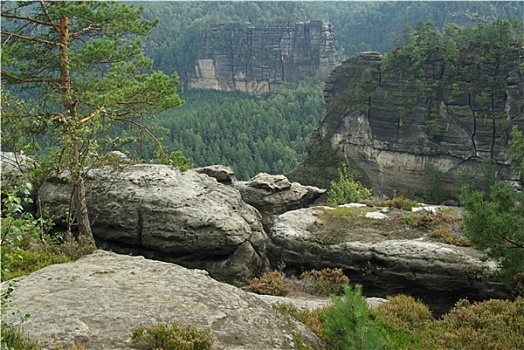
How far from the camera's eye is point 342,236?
18.8 meters

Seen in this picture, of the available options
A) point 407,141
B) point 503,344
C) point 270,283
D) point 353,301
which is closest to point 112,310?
point 353,301

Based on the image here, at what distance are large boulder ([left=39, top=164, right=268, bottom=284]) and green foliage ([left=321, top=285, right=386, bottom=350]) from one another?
10.0m

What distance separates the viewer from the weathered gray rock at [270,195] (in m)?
25.9

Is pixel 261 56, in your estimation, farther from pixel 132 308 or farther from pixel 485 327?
pixel 132 308

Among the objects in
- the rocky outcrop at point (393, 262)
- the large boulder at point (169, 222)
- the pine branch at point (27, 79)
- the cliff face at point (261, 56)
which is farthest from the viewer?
the cliff face at point (261, 56)

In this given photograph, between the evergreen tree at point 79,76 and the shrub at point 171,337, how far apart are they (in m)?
9.42

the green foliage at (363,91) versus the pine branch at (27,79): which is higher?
the pine branch at (27,79)

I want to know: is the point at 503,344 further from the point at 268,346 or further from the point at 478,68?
the point at 478,68

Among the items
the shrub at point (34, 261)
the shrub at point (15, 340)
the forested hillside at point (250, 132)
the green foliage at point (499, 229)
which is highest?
the shrub at point (15, 340)

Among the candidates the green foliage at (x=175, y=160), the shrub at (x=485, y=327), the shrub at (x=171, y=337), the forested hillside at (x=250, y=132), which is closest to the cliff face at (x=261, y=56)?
the forested hillside at (x=250, y=132)

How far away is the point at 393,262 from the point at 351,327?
9.52m

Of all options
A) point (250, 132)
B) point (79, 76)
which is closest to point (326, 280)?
point (79, 76)

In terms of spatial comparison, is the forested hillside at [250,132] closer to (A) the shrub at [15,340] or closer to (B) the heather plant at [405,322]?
(B) the heather plant at [405,322]

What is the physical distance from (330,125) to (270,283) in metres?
59.0
